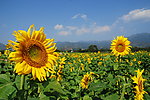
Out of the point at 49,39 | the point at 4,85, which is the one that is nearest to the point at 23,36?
the point at 49,39

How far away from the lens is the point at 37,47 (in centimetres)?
200

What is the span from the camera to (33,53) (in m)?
1.99

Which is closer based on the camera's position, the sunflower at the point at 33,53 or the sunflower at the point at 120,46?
the sunflower at the point at 33,53

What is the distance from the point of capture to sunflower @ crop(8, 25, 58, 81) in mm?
1763

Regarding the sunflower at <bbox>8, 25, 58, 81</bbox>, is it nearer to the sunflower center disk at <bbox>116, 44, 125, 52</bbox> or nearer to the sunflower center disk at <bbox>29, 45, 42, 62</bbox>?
the sunflower center disk at <bbox>29, 45, 42, 62</bbox>

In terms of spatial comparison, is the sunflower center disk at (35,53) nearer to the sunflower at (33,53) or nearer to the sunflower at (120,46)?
the sunflower at (33,53)

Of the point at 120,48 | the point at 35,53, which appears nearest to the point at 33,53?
the point at 35,53

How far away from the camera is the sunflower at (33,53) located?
176 centimetres

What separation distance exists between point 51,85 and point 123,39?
4.11 metres

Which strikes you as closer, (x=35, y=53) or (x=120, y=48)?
(x=35, y=53)

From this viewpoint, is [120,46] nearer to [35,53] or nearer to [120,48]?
[120,48]

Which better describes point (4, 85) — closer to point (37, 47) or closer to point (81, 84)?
point (37, 47)

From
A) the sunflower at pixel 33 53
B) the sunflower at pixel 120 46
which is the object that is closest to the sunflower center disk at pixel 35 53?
the sunflower at pixel 33 53

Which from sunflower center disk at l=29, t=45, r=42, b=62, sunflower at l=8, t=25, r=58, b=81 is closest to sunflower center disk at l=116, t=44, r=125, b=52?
sunflower at l=8, t=25, r=58, b=81
